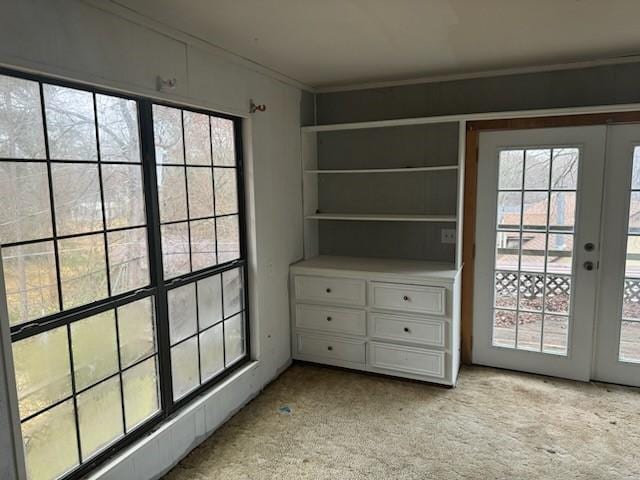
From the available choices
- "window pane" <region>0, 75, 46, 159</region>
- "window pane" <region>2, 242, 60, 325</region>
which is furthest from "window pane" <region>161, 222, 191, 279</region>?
"window pane" <region>0, 75, 46, 159</region>

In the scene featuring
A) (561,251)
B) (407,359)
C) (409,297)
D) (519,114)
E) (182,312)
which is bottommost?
(407,359)

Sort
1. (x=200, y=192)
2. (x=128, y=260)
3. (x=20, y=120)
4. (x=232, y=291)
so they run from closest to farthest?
(x=20, y=120), (x=128, y=260), (x=200, y=192), (x=232, y=291)

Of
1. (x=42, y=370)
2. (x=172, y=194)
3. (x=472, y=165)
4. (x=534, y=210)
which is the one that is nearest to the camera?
(x=42, y=370)

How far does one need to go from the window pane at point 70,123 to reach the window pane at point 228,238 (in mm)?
1019

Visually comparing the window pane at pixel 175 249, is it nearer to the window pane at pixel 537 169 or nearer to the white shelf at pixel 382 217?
the white shelf at pixel 382 217

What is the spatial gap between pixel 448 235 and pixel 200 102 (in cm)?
217

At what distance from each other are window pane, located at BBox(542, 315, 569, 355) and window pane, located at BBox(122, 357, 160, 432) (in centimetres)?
283

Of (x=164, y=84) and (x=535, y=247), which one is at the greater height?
(x=164, y=84)

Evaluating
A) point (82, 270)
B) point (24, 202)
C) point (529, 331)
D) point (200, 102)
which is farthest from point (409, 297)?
point (24, 202)

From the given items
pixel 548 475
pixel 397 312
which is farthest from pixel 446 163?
pixel 548 475

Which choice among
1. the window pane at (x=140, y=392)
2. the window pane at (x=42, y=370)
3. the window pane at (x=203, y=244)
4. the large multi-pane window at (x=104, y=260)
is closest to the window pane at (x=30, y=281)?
the large multi-pane window at (x=104, y=260)

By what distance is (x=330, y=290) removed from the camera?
3.54 meters

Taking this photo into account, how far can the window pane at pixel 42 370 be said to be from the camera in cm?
175

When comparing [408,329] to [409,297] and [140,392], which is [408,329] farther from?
[140,392]
